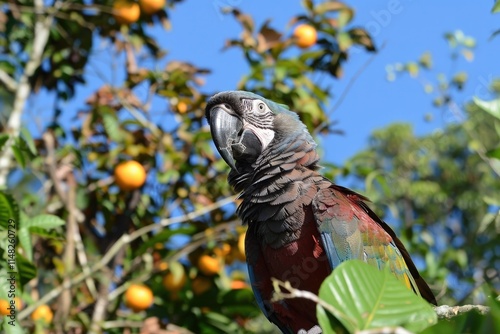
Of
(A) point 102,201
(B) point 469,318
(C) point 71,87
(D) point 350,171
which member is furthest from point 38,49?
(B) point 469,318

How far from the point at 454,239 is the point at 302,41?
36.8 ft

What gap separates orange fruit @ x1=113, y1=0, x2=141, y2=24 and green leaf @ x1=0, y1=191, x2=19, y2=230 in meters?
2.03

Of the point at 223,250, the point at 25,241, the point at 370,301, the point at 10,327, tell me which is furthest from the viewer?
the point at 223,250

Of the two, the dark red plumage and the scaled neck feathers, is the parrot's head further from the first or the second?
the dark red plumage

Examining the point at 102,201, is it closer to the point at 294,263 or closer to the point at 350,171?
the point at 350,171

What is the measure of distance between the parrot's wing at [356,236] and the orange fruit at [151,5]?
7.47 feet

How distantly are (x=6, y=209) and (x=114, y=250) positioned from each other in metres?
1.13

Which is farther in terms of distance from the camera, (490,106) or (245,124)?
(245,124)

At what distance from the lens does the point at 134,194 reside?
13.6 feet

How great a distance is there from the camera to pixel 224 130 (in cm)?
294

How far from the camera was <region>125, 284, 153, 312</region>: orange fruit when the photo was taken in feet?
12.3

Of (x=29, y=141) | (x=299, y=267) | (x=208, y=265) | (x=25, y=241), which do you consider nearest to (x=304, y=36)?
(x=208, y=265)

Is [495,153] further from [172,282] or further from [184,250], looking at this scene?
[172,282]

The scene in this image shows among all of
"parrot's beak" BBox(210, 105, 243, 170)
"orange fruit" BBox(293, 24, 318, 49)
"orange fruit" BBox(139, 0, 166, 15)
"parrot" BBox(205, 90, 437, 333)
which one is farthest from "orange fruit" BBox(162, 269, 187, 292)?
"orange fruit" BBox(139, 0, 166, 15)
